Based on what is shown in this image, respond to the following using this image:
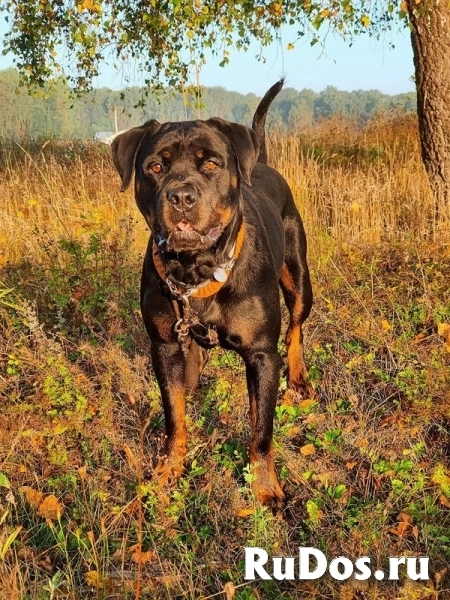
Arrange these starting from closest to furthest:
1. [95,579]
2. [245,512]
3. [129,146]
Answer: [95,579]
[245,512]
[129,146]

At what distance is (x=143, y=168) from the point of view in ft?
10.1

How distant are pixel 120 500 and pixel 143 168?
1.45 meters

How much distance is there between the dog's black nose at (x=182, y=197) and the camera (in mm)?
2775

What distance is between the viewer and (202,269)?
3025 mm

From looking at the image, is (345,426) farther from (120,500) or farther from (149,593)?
(149,593)

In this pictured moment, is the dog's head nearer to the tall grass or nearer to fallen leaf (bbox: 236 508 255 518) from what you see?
fallen leaf (bbox: 236 508 255 518)

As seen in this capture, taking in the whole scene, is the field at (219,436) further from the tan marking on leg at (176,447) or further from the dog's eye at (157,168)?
the dog's eye at (157,168)

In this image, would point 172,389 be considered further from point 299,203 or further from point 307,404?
point 299,203

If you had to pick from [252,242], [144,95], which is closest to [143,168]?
[252,242]

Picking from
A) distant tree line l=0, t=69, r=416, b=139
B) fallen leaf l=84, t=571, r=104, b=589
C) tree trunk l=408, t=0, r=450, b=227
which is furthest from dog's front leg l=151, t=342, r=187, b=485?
distant tree line l=0, t=69, r=416, b=139

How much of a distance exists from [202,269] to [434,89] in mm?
4431

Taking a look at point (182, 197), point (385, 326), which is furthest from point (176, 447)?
point (385, 326)

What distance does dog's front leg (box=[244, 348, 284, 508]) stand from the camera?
2906mm

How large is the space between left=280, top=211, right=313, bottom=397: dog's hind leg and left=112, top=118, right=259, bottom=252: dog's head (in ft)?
4.13
